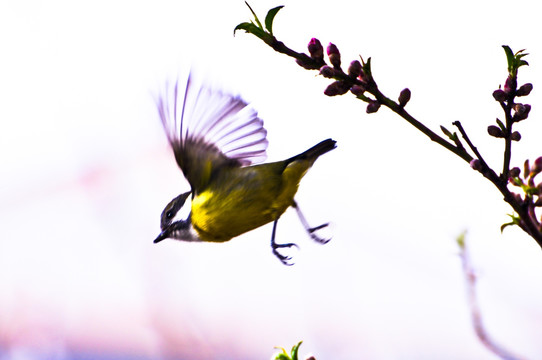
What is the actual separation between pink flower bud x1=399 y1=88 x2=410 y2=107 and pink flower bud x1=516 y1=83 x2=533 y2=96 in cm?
30

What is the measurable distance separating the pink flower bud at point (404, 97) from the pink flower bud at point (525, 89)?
0.98ft

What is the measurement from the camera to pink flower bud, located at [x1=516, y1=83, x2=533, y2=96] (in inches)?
62.8

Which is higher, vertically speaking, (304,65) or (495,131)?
(304,65)

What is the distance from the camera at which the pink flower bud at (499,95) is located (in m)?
1.54

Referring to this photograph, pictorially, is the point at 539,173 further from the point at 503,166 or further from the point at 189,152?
the point at 189,152

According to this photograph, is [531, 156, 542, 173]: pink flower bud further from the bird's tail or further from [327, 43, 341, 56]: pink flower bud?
the bird's tail

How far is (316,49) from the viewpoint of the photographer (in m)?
1.62

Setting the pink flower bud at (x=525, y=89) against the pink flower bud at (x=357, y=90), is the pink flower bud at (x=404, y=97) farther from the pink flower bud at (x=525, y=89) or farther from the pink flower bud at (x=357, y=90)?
the pink flower bud at (x=525, y=89)

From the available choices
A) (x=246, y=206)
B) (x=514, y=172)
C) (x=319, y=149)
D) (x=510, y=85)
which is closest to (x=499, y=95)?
(x=510, y=85)

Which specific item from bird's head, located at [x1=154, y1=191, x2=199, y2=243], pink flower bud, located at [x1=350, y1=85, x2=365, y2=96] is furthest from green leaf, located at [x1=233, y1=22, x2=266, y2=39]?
bird's head, located at [x1=154, y1=191, x2=199, y2=243]

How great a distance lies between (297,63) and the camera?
5.26 ft

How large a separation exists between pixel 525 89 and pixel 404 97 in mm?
334

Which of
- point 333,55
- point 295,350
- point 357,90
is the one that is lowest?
point 295,350

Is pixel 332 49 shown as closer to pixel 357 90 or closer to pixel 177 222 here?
pixel 357 90
